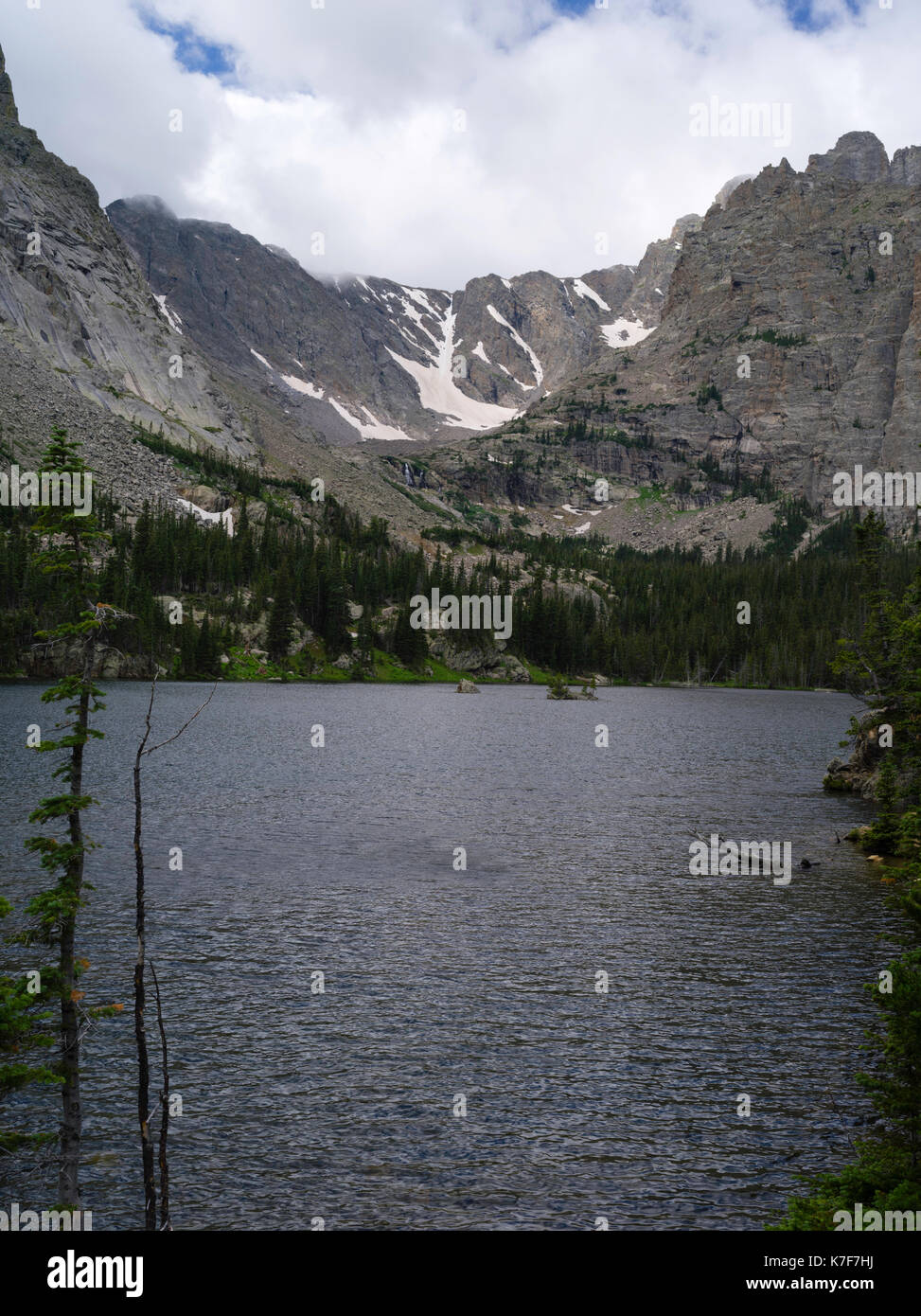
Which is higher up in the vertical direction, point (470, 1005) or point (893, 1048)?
point (893, 1048)

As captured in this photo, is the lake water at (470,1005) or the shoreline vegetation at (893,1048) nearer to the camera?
the shoreline vegetation at (893,1048)

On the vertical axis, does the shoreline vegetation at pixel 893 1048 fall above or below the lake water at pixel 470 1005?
above

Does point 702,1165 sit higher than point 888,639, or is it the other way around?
point 888,639

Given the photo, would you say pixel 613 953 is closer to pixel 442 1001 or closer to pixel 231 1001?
pixel 442 1001

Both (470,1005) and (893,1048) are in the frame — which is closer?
(893,1048)

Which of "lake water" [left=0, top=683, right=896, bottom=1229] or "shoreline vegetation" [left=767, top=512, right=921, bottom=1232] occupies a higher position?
"shoreline vegetation" [left=767, top=512, right=921, bottom=1232]

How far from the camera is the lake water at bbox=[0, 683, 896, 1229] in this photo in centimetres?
1842

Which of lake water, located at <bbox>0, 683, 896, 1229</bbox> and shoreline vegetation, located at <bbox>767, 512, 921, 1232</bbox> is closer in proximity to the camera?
shoreline vegetation, located at <bbox>767, 512, 921, 1232</bbox>

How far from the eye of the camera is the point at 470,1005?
2758cm

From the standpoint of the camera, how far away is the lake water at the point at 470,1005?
18.4 meters
